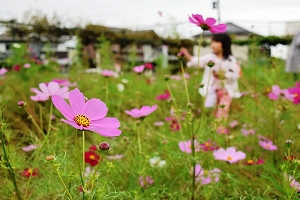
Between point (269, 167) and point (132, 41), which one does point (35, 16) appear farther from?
point (269, 167)

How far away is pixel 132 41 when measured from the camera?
6930 millimetres

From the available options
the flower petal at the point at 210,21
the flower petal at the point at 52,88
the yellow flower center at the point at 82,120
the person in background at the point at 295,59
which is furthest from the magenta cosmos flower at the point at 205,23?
the person in background at the point at 295,59

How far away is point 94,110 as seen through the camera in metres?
0.54

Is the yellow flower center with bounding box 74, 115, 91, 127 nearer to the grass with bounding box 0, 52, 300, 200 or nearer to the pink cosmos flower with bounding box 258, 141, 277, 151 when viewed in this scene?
the grass with bounding box 0, 52, 300, 200

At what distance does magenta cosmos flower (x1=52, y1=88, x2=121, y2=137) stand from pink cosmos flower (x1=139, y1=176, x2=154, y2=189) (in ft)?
1.69

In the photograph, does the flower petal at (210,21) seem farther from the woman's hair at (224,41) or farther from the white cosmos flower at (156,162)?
the woman's hair at (224,41)

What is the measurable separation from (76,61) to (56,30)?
1.74 m

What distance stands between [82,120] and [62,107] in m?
0.04

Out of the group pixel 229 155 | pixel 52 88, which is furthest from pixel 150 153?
pixel 52 88

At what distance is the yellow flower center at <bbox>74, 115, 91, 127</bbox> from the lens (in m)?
0.50

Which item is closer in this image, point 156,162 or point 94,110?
point 94,110

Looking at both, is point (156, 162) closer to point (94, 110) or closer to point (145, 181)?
point (145, 181)

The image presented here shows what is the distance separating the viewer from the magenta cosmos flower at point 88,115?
49 centimetres

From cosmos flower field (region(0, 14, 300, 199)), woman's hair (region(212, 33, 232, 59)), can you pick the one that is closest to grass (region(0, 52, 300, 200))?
cosmos flower field (region(0, 14, 300, 199))
